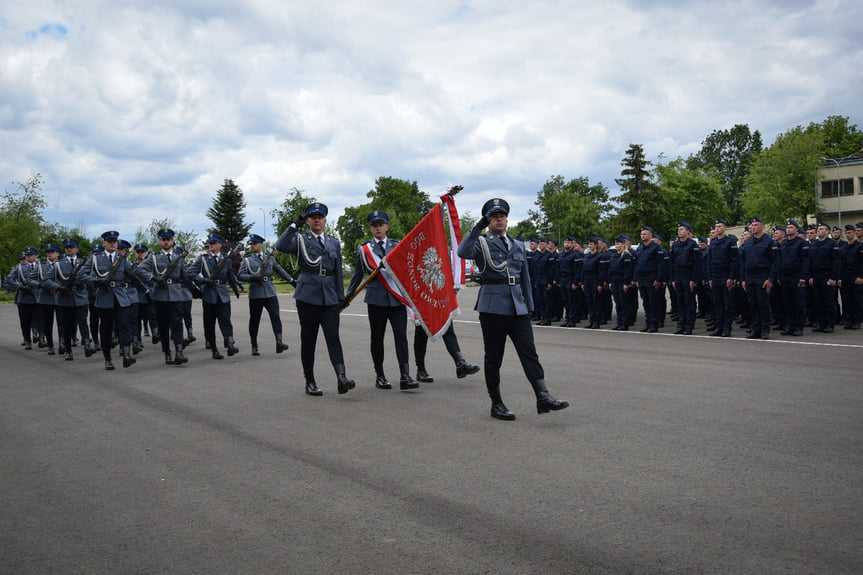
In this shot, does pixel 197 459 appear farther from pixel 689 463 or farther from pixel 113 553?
pixel 689 463

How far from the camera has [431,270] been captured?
901cm

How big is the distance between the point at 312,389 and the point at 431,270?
205 cm

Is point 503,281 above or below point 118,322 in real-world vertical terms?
above

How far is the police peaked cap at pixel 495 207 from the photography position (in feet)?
23.5

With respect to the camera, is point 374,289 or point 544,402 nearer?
point 544,402

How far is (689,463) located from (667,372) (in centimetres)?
440

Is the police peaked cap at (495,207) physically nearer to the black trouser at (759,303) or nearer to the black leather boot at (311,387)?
the black leather boot at (311,387)

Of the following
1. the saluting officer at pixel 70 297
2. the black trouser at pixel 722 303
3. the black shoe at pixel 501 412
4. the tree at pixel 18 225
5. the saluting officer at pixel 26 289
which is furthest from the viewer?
the tree at pixel 18 225

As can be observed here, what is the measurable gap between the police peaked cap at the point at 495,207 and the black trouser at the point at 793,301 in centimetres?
915

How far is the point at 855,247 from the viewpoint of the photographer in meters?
14.9

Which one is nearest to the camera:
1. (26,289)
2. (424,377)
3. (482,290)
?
(482,290)

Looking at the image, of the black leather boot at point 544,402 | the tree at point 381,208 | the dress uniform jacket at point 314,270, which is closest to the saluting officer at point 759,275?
the black leather boot at point 544,402

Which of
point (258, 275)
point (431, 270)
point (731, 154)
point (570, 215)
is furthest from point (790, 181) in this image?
point (431, 270)

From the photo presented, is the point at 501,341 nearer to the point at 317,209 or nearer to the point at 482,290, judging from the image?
the point at 482,290
